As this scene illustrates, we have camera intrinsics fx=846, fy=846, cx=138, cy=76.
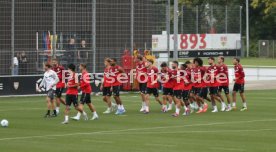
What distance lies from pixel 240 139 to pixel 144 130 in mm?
3523

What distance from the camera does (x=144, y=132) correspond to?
2347cm

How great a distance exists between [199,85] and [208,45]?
35.4 m

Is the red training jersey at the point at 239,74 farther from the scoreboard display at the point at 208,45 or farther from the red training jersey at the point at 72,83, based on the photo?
→ the scoreboard display at the point at 208,45

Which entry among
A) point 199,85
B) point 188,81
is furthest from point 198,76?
point 188,81

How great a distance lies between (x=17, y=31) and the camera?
4044cm

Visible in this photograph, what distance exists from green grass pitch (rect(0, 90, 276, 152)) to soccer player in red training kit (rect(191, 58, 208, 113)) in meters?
0.54

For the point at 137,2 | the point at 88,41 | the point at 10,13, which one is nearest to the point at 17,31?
the point at 10,13

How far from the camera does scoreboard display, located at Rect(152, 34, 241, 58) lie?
6469cm

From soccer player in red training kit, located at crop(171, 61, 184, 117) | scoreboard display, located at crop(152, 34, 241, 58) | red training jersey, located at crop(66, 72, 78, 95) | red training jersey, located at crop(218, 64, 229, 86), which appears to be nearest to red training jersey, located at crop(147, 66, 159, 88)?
soccer player in red training kit, located at crop(171, 61, 184, 117)

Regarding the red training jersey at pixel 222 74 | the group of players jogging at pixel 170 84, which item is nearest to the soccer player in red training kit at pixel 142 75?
the group of players jogging at pixel 170 84

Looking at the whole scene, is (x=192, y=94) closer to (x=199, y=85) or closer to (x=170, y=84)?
(x=199, y=85)

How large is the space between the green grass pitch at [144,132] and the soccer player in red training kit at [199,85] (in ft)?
1.76

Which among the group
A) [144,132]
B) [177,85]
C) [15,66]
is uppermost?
[15,66]

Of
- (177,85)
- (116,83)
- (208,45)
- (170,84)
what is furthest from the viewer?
(208,45)
